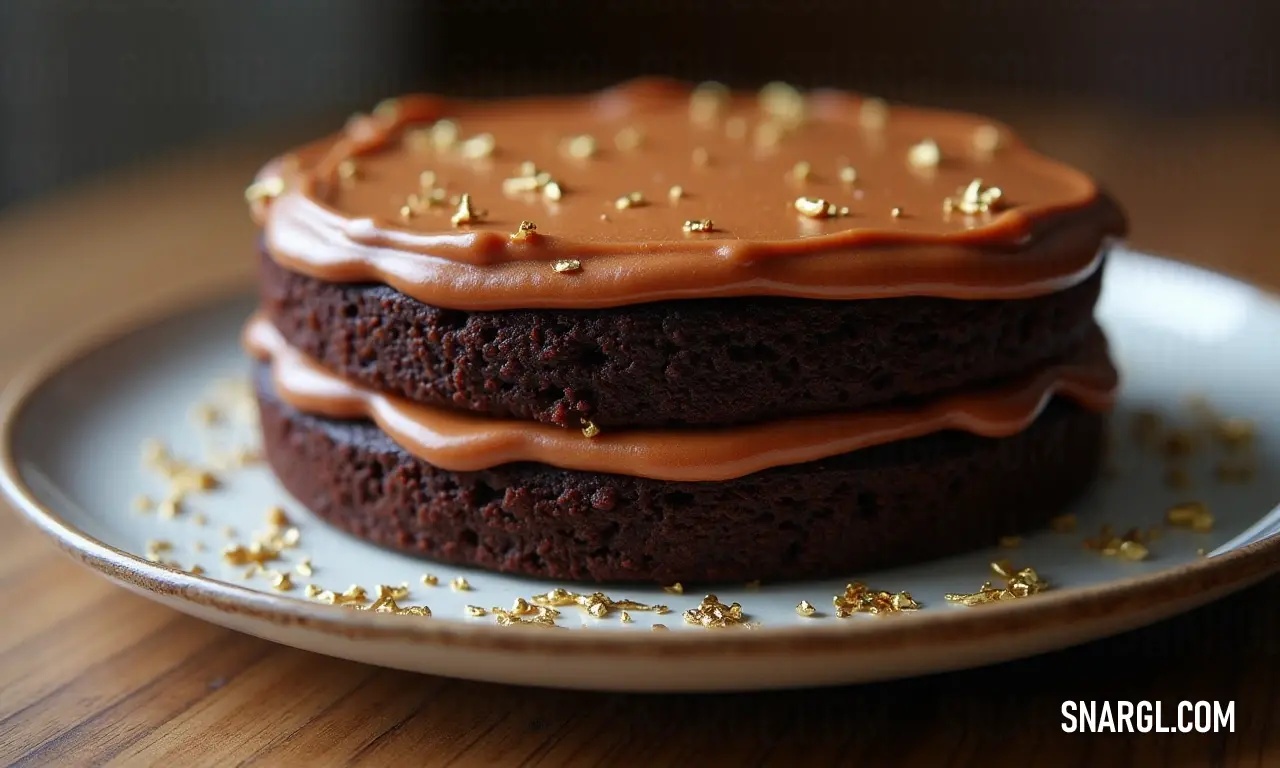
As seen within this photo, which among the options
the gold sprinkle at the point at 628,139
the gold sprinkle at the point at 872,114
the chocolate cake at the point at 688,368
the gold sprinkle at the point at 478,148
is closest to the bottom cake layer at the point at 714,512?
the chocolate cake at the point at 688,368

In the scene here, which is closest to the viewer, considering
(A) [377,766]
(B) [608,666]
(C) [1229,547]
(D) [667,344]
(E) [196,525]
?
(B) [608,666]

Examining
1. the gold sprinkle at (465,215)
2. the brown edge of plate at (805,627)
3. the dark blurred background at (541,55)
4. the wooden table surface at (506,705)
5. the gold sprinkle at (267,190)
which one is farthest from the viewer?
the dark blurred background at (541,55)

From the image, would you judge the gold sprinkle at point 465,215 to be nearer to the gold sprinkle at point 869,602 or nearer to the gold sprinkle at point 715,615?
the gold sprinkle at point 715,615

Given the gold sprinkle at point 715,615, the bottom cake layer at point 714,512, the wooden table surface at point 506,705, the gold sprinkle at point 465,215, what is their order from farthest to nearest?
the gold sprinkle at point 465,215 < the bottom cake layer at point 714,512 < the gold sprinkle at point 715,615 < the wooden table surface at point 506,705

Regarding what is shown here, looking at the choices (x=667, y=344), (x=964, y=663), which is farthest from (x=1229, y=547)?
(x=667, y=344)

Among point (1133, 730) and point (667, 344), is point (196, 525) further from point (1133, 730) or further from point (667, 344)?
point (1133, 730)

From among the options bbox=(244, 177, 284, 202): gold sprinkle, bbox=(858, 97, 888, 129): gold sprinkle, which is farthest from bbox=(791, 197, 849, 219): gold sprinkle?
bbox=(244, 177, 284, 202): gold sprinkle
